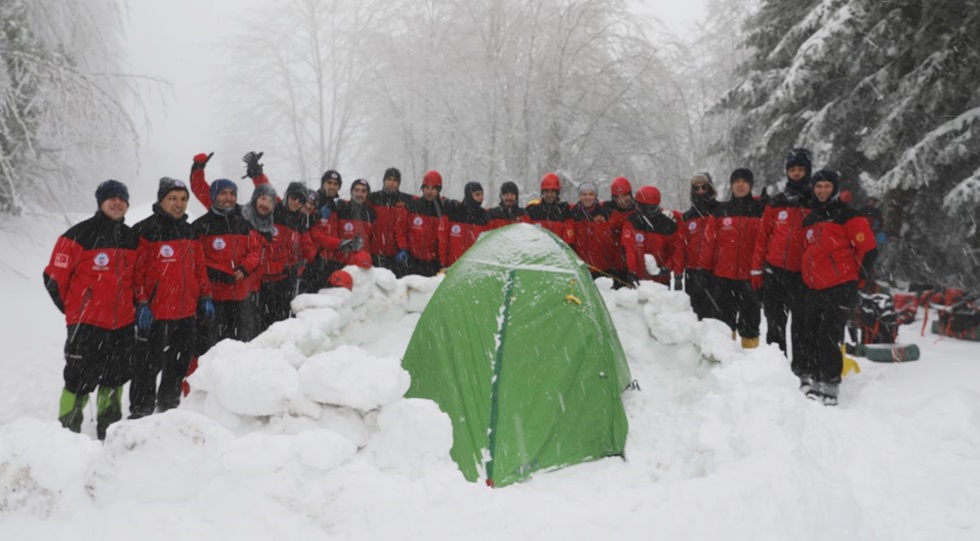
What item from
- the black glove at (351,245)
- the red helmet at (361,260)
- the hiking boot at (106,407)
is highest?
the black glove at (351,245)

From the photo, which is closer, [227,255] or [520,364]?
[520,364]

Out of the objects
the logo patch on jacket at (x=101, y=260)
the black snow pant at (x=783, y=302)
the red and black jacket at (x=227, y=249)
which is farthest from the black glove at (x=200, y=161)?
the black snow pant at (x=783, y=302)

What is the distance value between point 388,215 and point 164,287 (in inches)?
128

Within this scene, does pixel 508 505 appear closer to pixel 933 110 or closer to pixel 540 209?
pixel 540 209

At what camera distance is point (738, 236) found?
18.2ft

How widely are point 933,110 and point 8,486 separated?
9.22 m

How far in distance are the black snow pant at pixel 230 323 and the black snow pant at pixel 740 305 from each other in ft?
14.9

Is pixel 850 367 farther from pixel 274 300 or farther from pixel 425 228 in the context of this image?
pixel 274 300

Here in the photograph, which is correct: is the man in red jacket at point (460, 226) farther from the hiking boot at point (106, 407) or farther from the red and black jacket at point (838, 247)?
the hiking boot at point (106, 407)

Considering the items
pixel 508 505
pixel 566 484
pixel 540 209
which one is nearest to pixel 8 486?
pixel 508 505

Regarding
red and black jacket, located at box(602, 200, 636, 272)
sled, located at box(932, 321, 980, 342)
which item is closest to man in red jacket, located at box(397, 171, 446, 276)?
red and black jacket, located at box(602, 200, 636, 272)

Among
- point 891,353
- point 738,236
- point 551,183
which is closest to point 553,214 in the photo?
point 551,183

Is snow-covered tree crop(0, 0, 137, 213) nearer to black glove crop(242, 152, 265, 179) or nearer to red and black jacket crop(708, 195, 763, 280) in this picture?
black glove crop(242, 152, 265, 179)

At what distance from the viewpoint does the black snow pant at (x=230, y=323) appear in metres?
4.61
